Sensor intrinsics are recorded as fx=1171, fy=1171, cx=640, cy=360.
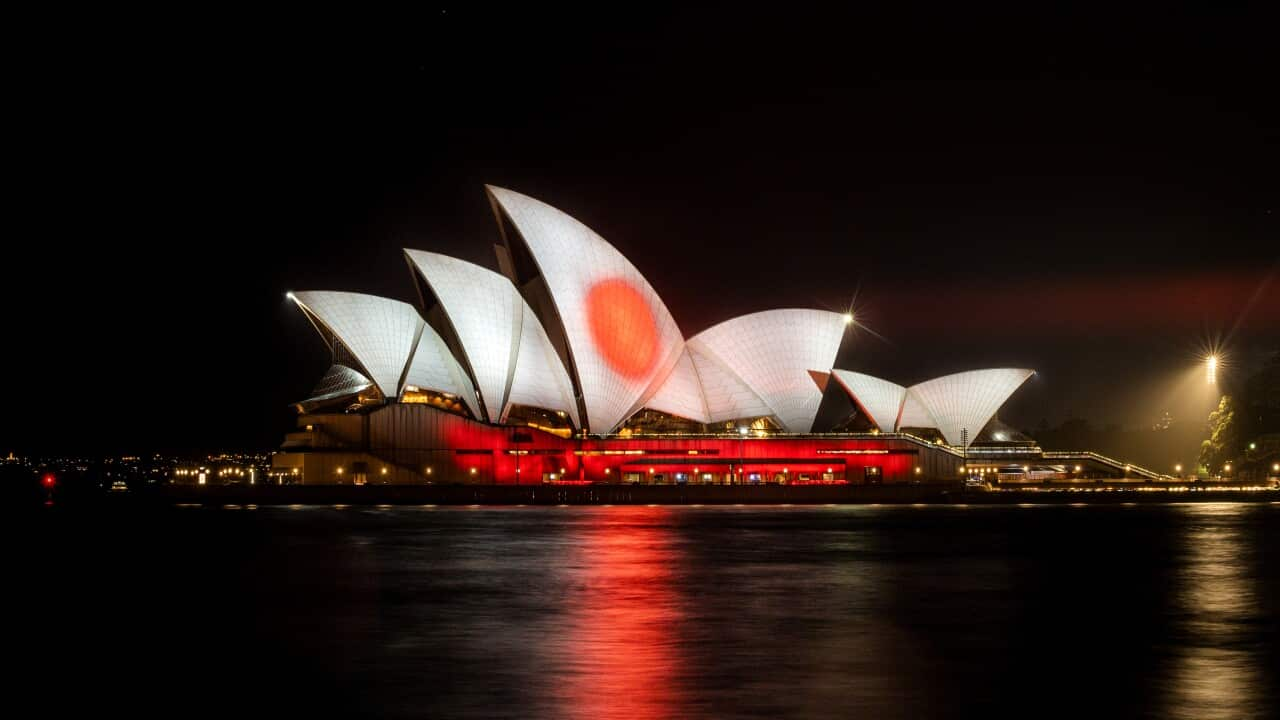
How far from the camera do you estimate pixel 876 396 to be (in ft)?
283

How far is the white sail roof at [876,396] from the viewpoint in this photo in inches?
3359

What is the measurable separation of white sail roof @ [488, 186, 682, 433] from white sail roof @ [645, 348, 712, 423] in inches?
99.7

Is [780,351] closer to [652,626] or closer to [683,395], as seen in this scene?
[683,395]

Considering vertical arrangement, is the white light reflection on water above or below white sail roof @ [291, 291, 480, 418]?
below

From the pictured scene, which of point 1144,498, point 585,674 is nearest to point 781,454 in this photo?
point 1144,498

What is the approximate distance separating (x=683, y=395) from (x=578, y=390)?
34.6ft

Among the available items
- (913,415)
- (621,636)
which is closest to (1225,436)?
(913,415)

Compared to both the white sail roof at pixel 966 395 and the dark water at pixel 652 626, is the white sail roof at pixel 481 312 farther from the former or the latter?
the white sail roof at pixel 966 395

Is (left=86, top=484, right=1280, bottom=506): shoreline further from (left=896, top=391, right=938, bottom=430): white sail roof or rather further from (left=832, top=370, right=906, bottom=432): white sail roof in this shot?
(left=896, top=391, right=938, bottom=430): white sail roof

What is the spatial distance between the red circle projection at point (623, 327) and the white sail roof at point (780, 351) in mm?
9117

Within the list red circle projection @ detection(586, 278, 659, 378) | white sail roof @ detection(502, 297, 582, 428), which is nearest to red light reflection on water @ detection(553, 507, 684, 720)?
red circle projection @ detection(586, 278, 659, 378)

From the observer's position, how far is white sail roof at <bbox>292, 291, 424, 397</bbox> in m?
69.6

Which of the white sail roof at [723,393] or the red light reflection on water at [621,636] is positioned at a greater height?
the white sail roof at [723,393]

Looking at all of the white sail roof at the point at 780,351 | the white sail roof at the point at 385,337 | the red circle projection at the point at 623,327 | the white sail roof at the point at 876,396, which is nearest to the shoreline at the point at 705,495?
the white sail roof at the point at 385,337
